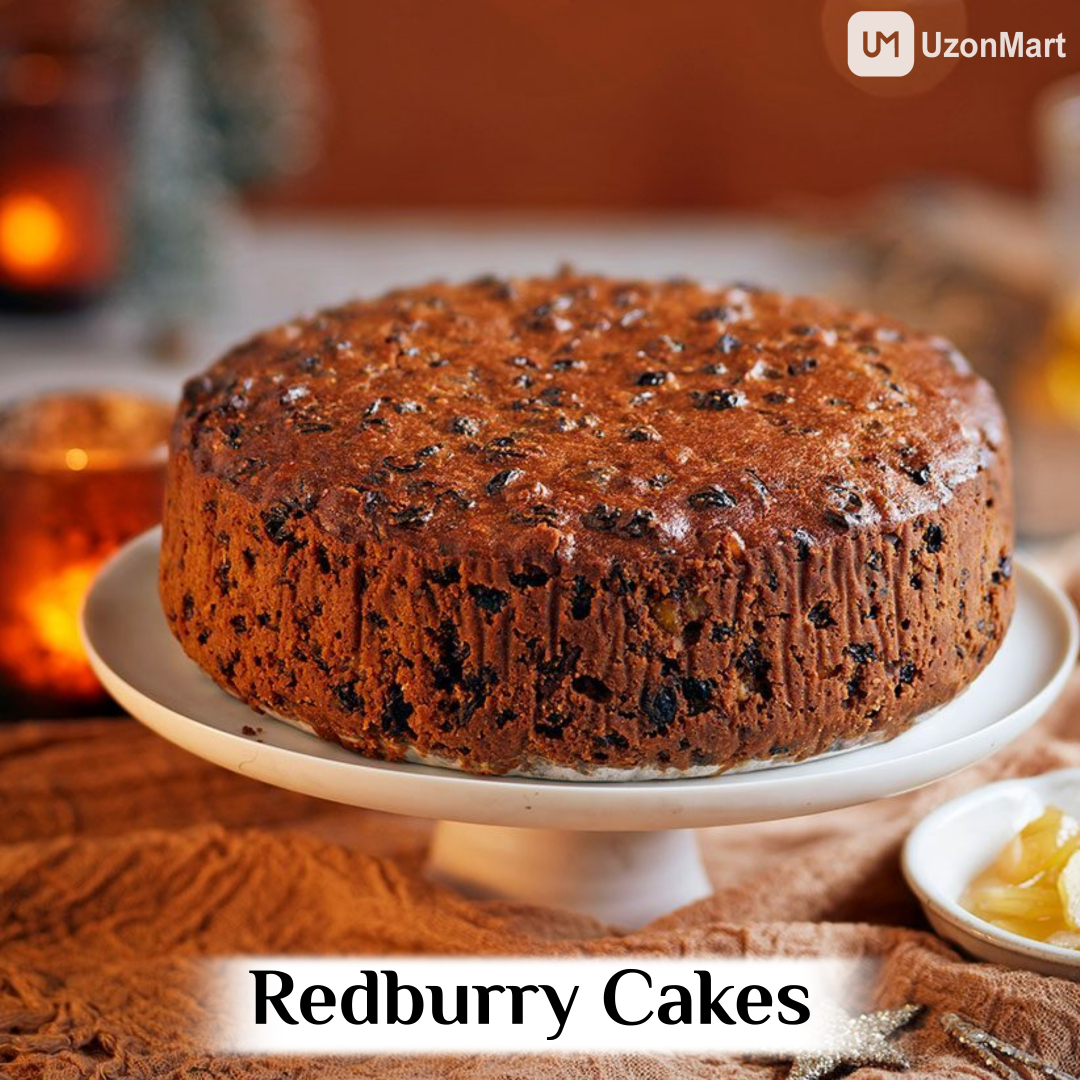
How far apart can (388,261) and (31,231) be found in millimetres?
1128

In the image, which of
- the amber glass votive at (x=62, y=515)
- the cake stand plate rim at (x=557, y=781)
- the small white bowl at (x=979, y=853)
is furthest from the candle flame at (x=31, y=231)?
the small white bowl at (x=979, y=853)

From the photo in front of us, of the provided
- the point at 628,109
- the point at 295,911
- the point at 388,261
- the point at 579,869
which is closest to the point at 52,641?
the point at 295,911

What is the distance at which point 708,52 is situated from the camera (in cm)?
453

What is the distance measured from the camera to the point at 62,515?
1936mm

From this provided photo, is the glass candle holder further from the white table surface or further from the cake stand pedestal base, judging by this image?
the cake stand pedestal base

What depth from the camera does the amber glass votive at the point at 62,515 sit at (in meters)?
1.93

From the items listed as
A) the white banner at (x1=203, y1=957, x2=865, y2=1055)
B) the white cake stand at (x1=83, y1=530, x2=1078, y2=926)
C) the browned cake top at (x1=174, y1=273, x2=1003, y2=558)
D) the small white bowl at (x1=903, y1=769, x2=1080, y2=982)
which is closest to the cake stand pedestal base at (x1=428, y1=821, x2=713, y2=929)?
the white cake stand at (x1=83, y1=530, x2=1078, y2=926)

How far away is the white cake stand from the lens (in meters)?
1.39

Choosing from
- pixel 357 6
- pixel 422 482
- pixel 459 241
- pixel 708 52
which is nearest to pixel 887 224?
pixel 708 52

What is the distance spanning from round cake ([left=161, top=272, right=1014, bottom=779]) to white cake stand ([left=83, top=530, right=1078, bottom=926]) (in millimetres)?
33

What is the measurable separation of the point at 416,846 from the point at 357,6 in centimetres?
309

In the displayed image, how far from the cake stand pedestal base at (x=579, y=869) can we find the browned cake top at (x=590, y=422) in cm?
43

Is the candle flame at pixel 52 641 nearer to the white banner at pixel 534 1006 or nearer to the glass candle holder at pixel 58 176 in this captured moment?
the white banner at pixel 534 1006

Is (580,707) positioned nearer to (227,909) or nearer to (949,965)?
→ (949,965)
